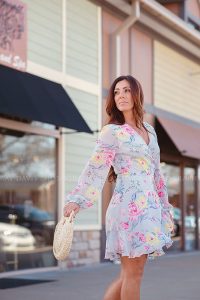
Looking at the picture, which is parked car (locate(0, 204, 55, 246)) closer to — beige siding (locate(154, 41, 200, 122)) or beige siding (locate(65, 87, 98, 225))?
beige siding (locate(65, 87, 98, 225))

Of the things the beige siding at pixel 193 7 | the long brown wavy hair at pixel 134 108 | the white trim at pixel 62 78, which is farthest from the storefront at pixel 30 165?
the beige siding at pixel 193 7

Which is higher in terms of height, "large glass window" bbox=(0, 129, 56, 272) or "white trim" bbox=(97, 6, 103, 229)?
"white trim" bbox=(97, 6, 103, 229)

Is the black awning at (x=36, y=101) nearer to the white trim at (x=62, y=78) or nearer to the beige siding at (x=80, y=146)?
the white trim at (x=62, y=78)

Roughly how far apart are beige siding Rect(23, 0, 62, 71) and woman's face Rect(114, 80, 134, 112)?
6909 mm

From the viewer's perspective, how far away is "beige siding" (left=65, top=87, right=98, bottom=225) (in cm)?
1196

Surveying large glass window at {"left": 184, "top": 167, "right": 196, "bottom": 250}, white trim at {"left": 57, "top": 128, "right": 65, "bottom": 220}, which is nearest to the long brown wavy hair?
white trim at {"left": 57, "top": 128, "right": 65, "bottom": 220}

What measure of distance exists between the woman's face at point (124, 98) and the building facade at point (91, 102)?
6.26 meters

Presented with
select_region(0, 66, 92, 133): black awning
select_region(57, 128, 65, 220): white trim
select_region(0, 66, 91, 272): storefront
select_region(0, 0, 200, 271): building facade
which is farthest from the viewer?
select_region(57, 128, 65, 220): white trim

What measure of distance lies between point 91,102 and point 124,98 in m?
8.55

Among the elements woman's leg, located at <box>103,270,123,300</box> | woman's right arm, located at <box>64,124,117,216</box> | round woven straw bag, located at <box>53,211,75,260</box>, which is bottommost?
woman's leg, located at <box>103,270,123,300</box>

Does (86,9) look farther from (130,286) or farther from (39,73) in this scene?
(130,286)

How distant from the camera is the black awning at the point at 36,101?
31.1ft

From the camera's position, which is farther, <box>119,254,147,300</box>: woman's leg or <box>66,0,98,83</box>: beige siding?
<box>66,0,98,83</box>: beige siding

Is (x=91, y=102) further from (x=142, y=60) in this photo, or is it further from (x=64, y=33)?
(x=142, y=60)
